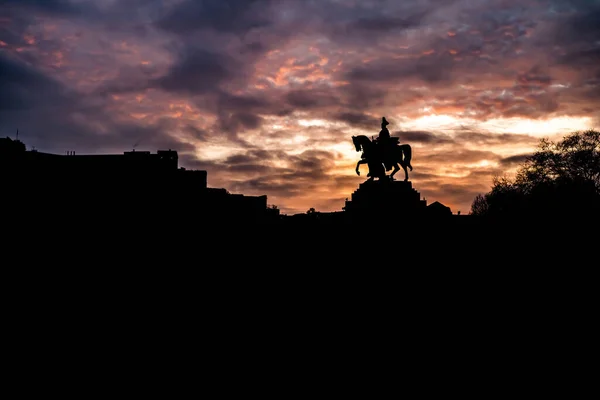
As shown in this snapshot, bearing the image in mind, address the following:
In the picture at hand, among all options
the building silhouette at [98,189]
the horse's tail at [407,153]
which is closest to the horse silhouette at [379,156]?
the horse's tail at [407,153]

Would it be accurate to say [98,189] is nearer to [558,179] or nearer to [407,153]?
Answer: [407,153]

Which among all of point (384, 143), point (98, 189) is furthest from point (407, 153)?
point (98, 189)

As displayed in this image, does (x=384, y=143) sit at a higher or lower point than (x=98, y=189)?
higher

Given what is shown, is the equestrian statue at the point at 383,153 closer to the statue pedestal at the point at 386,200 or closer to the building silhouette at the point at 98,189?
the statue pedestal at the point at 386,200

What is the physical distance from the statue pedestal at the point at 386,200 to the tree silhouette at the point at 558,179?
1584 cm

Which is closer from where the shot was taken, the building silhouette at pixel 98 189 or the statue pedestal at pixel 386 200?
the statue pedestal at pixel 386 200

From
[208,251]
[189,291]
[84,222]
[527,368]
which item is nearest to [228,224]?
[208,251]

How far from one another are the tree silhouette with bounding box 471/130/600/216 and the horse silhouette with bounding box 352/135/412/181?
15.5 metres

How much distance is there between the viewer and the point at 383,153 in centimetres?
2361

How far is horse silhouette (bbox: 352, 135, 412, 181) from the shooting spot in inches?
934

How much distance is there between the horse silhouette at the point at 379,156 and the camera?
77.9ft

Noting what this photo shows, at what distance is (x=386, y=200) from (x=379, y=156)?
7.65ft

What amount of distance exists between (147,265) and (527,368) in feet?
54.4

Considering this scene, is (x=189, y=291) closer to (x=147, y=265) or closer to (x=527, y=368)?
(x=147, y=265)
